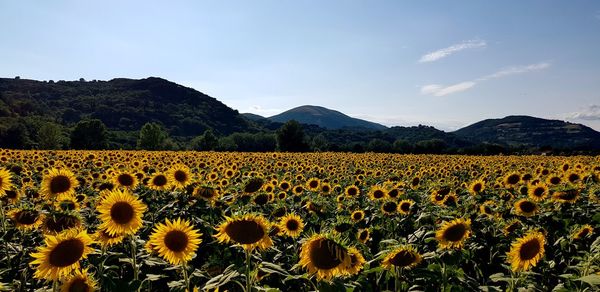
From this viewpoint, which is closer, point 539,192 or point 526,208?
point 526,208

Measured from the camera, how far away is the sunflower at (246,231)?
3564 mm

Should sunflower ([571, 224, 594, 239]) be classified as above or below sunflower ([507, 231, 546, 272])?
below

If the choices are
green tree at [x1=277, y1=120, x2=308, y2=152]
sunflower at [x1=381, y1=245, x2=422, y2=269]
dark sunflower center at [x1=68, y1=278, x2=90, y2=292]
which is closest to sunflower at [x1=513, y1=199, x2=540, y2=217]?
sunflower at [x1=381, y1=245, x2=422, y2=269]

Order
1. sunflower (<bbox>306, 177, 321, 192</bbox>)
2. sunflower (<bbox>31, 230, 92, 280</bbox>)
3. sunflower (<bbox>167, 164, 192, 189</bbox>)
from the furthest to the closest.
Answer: sunflower (<bbox>306, 177, 321, 192</bbox>) → sunflower (<bbox>167, 164, 192, 189</bbox>) → sunflower (<bbox>31, 230, 92, 280</bbox>)

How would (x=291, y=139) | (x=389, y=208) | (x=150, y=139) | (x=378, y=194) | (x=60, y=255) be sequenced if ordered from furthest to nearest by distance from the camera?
(x=291, y=139), (x=150, y=139), (x=378, y=194), (x=389, y=208), (x=60, y=255)

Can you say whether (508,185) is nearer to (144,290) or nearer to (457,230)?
(457,230)

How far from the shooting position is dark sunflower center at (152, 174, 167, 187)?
8633 millimetres

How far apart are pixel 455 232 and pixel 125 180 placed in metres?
6.27

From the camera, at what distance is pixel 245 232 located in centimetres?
356

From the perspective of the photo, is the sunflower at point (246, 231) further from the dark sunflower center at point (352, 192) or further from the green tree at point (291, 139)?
the green tree at point (291, 139)

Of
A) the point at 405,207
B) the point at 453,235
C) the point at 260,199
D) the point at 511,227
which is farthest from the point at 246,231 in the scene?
the point at 260,199

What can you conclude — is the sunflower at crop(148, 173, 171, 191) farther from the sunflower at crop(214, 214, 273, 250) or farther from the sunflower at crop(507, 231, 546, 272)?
the sunflower at crop(507, 231, 546, 272)

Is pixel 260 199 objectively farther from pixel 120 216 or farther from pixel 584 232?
pixel 584 232

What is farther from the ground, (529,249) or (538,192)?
(538,192)
